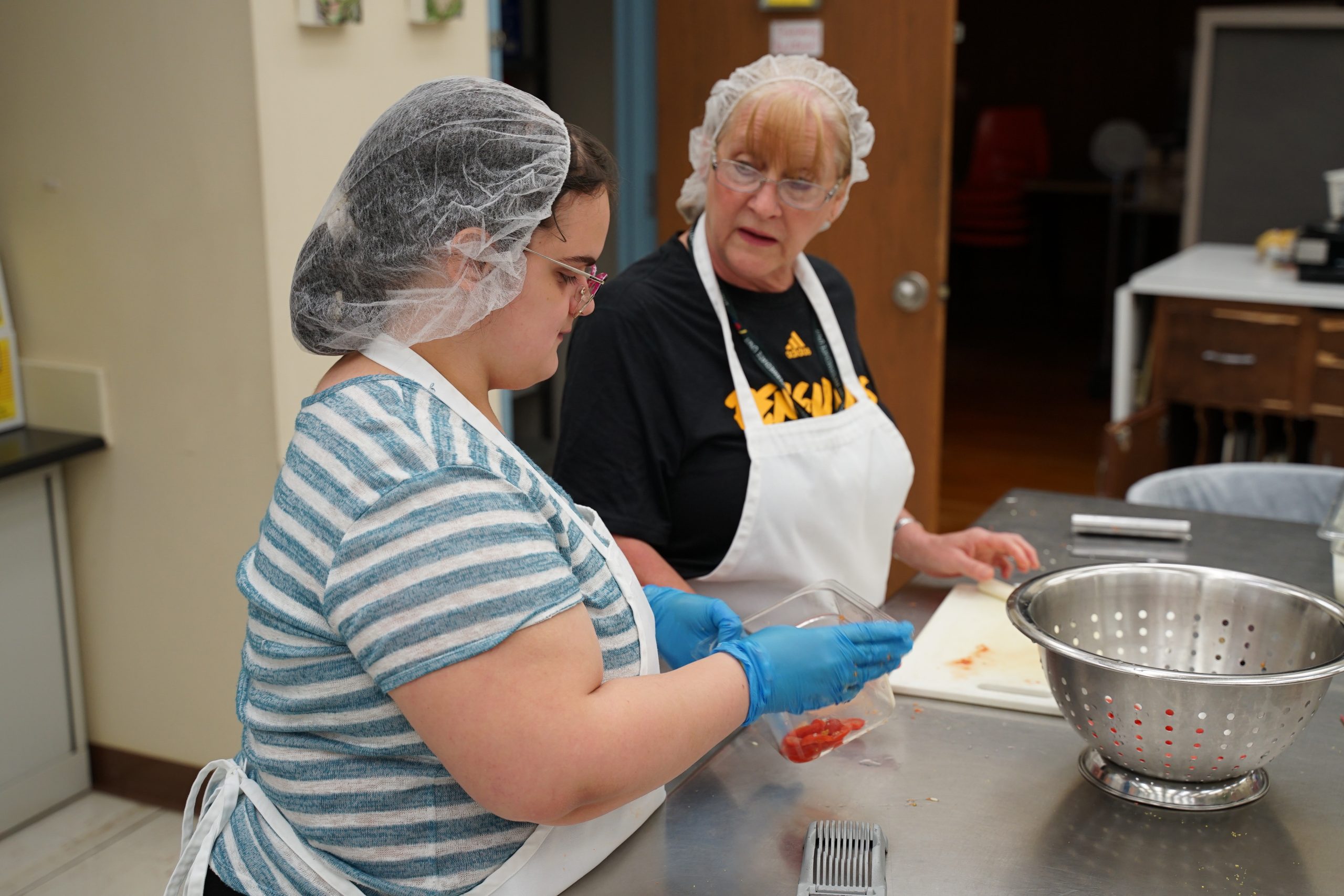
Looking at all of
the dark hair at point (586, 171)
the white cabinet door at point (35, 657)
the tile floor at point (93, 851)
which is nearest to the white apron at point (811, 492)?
the dark hair at point (586, 171)

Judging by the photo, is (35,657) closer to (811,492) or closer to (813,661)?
(811,492)

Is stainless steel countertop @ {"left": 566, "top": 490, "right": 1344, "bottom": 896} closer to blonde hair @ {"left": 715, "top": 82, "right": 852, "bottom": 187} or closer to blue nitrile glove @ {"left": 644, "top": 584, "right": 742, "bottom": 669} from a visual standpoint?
blue nitrile glove @ {"left": 644, "top": 584, "right": 742, "bottom": 669}

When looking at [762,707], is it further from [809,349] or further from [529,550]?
[809,349]

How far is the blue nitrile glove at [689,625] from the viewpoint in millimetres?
1258

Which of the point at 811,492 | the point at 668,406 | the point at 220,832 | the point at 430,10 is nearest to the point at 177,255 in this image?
the point at 430,10

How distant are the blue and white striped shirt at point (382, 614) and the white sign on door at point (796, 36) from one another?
248 centimetres

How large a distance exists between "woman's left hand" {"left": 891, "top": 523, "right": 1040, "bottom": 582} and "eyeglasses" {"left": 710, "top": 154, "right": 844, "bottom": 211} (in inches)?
20.4

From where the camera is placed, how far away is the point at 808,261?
1944 mm

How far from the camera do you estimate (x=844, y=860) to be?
1.08 m

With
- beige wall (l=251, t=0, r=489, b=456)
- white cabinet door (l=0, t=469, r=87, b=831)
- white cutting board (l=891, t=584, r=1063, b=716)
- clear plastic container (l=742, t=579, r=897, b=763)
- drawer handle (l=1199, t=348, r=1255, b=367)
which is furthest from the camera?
drawer handle (l=1199, t=348, r=1255, b=367)

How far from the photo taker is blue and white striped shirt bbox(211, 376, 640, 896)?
0.87 m

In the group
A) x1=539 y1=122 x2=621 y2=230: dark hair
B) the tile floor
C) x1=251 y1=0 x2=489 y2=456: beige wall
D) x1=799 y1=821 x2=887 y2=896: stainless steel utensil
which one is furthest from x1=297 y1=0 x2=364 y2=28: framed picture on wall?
x1=799 y1=821 x2=887 y2=896: stainless steel utensil

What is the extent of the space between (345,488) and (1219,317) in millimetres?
3448

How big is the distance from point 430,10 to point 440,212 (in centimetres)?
173
